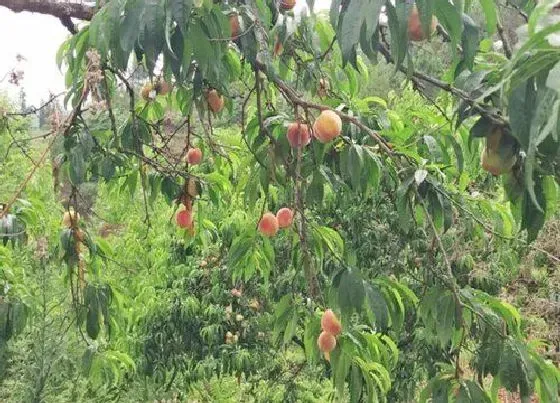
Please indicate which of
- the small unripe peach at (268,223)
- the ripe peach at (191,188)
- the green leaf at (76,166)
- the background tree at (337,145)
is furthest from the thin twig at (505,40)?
the ripe peach at (191,188)

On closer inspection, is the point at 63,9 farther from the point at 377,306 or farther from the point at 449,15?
the point at 449,15

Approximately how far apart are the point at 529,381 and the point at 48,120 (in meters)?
1.04

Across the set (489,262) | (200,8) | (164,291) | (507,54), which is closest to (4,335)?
(200,8)

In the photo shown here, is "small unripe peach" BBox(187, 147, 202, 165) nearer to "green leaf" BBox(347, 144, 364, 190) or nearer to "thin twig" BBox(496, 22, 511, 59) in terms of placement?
"green leaf" BBox(347, 144, 364, 190)

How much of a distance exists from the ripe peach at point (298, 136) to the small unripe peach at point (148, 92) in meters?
0.61

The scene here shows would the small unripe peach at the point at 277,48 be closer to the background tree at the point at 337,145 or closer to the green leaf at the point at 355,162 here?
the background tree at the point at 337,145

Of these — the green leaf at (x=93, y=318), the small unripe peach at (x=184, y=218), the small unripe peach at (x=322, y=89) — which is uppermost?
the small unripe peach at (x=322, y=89)

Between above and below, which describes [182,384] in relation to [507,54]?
below

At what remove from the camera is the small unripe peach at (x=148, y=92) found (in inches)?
68.9

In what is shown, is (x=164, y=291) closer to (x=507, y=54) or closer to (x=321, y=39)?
(x=321, y=39)

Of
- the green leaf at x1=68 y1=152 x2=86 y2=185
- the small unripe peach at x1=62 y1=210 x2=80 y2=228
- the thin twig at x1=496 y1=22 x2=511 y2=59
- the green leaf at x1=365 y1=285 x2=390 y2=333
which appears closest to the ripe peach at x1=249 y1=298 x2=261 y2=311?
the small unripe peach at x1=62 y1=210 x2=80 y2=228

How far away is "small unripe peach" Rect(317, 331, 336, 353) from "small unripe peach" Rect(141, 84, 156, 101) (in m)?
0.79

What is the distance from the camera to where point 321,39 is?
1.53 m

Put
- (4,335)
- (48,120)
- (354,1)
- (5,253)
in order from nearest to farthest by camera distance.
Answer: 1. (354,1)
2. (48,120)
3. (4,335)
4. (5,253)
